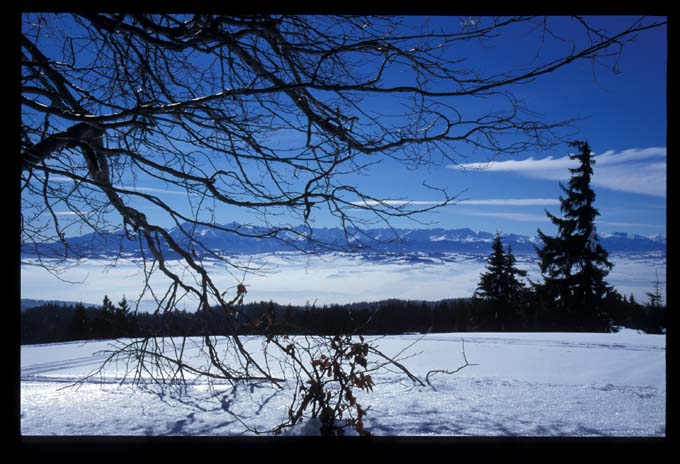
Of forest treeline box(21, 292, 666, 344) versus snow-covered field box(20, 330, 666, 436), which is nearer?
snow-covered field box(20, 330, 666, 436)

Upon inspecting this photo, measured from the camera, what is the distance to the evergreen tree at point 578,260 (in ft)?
9.04

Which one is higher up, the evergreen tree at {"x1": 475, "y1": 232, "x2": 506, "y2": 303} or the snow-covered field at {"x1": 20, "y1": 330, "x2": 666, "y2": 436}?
the evergreen tree at {"x1": 475, "y1": 232, "x2": 506, "y2": 303}

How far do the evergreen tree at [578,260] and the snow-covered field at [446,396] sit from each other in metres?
0.33

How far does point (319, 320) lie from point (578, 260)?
1709 mm

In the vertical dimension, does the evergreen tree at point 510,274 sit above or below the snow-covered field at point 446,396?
above

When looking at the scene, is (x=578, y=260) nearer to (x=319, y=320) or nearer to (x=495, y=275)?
(x=495, y=275)

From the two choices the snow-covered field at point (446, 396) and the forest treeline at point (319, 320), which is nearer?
the snow-covered field at point (446, 396)

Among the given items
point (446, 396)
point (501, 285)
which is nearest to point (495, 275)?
point (501, 285)

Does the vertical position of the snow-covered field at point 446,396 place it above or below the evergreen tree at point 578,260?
below

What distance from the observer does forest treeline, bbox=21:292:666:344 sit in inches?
106

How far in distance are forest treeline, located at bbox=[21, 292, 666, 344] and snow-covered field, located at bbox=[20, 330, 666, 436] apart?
4.7 inches

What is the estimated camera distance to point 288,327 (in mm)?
2770

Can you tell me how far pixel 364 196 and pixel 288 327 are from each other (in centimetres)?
90

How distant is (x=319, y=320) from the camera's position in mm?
2672
